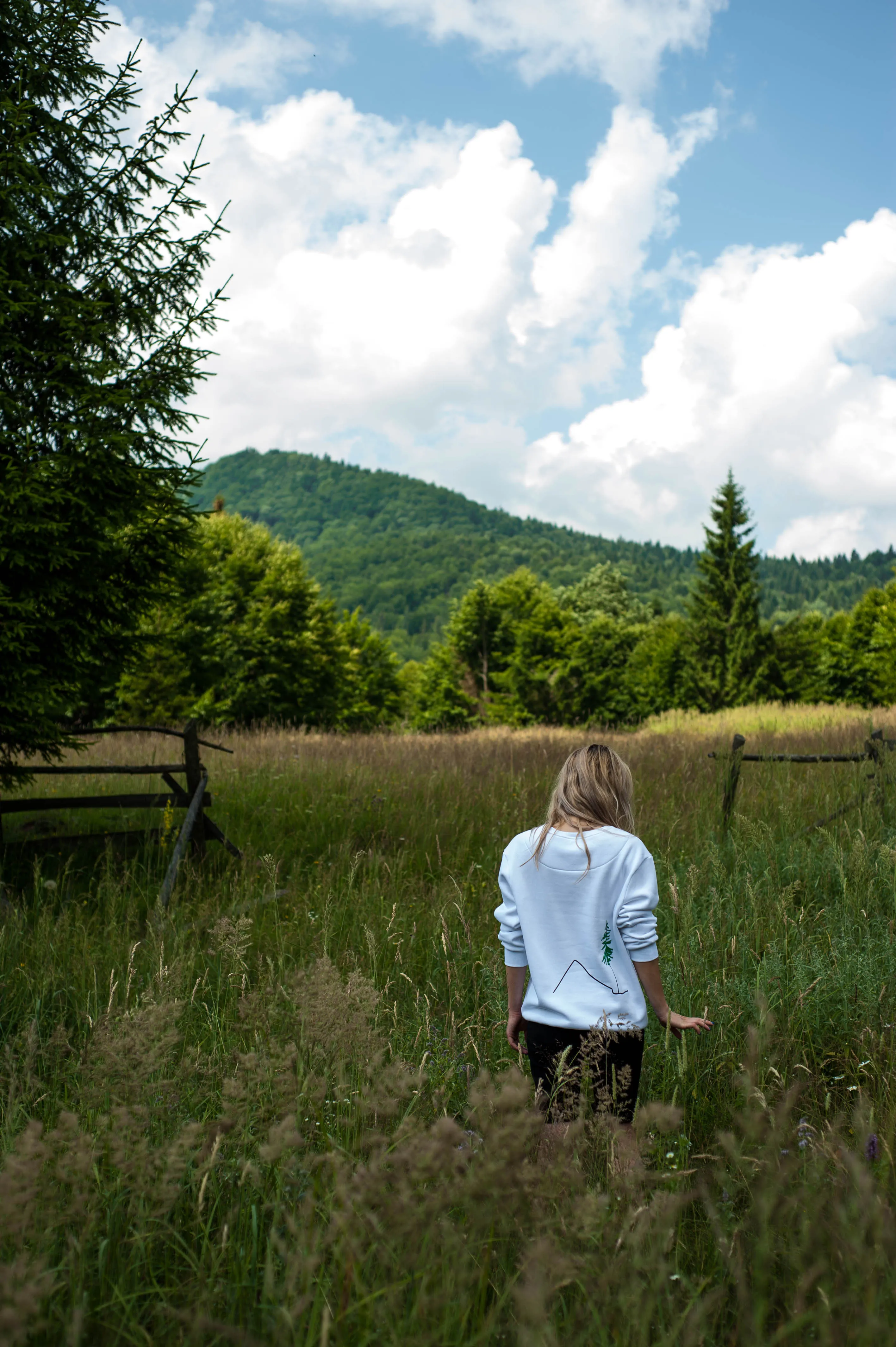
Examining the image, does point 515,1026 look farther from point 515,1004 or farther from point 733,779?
point 733,779

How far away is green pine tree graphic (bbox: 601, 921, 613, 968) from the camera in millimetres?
2697

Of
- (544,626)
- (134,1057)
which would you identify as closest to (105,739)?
(134,1057)

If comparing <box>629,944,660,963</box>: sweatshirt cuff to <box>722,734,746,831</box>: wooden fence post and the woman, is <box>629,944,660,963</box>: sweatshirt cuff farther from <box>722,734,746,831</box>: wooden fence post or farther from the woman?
<box>722,734,746,831</box>: wooden fence post

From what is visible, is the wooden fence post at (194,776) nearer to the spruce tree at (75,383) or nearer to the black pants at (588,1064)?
the spruce tree at (75,383)

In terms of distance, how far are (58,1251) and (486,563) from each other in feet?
494

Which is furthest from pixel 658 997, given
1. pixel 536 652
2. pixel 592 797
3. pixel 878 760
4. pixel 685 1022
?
pixel 536 652

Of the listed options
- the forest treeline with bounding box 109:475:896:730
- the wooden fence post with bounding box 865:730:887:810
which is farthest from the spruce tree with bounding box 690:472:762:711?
the wooden fence post with bounding box 865:730:887:810

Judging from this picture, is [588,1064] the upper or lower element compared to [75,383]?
lower

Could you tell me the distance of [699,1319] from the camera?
3.84ft

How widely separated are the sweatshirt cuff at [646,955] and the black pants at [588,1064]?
8.7 inches

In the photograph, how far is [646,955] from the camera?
8.73 ft

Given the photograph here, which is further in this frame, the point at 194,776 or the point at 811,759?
the point at 811,759

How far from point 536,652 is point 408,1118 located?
45.8 metres

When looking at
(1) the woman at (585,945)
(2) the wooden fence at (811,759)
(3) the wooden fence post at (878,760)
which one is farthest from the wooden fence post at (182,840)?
(3) the wooden fence post at (878,760)
